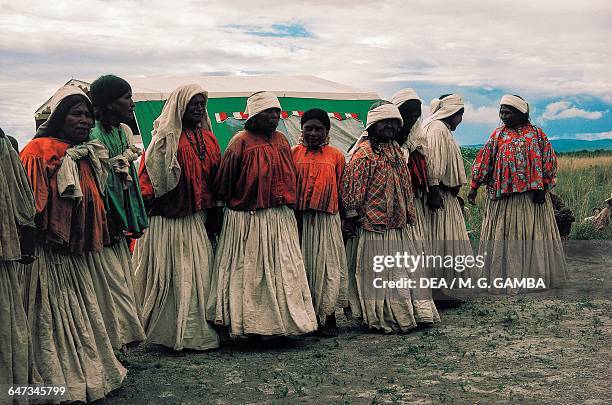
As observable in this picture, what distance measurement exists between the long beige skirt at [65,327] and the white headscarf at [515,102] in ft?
16.0

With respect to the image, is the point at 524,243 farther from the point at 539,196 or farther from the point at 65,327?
the point at 65,327

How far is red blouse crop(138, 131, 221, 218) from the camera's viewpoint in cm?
599

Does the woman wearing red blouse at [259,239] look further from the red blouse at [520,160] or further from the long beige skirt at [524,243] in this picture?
the long beige skirt at [524,243]

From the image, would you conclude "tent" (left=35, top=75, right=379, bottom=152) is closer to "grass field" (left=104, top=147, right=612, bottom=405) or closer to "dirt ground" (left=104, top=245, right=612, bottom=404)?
"grass field" (left=104, top=147, right=612, bottom=405)

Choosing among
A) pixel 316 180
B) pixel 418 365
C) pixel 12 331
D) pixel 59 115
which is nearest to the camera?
pixel 12 331

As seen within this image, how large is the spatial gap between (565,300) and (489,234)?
1215 millimetres

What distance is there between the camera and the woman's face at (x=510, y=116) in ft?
26.6

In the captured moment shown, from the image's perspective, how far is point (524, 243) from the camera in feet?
27.4

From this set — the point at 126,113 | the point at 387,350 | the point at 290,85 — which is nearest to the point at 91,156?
the point at 126,113

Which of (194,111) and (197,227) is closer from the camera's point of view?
(194,111)

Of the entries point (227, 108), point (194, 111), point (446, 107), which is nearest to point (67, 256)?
point (194, 111)

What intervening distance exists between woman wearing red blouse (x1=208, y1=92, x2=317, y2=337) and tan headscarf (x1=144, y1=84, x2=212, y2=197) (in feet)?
1.26

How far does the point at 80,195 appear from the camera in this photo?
473cm

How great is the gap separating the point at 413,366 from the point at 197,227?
1.97 meters
